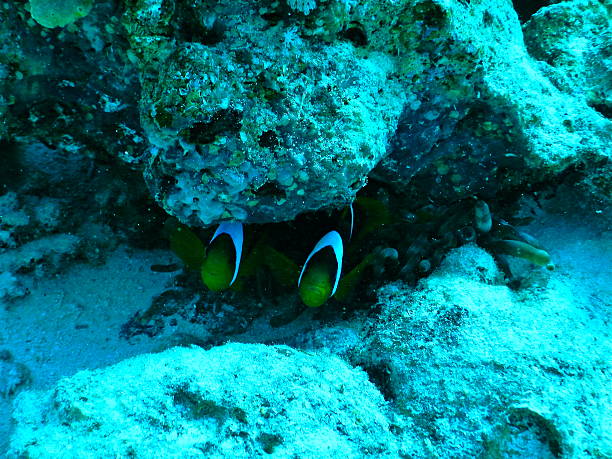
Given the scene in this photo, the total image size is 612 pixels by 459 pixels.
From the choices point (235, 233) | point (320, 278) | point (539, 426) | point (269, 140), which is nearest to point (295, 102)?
point (269, 140)

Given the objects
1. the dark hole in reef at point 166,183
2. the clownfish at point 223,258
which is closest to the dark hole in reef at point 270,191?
the dark hole in reef at point 166,183

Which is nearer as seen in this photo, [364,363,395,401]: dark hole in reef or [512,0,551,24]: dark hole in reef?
[364,363,395,401]: dark hole in reef

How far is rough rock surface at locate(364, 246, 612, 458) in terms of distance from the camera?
1207mm

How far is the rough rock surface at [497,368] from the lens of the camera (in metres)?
1.21

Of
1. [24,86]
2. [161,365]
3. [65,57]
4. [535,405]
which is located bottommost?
[161,365]

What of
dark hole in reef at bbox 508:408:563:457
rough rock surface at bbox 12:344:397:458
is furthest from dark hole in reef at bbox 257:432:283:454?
dark hole in reef at bbox 508:408:563:457

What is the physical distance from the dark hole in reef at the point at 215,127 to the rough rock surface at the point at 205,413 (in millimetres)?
736

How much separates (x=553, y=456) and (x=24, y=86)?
101 inches

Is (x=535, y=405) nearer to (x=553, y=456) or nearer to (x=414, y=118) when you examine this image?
(x=553, y=456)

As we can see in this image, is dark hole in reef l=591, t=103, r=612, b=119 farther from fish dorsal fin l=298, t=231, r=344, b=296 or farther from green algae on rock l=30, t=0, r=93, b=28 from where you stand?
green algae on rock l=30, t=0, r=93, b=28

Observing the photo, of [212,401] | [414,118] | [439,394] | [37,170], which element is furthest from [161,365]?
[37,170]

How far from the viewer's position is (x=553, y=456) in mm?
1178

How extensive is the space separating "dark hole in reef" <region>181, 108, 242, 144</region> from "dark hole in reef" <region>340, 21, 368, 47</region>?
52 cm

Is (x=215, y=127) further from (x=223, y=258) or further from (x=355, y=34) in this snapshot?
(x=223, y=258)
